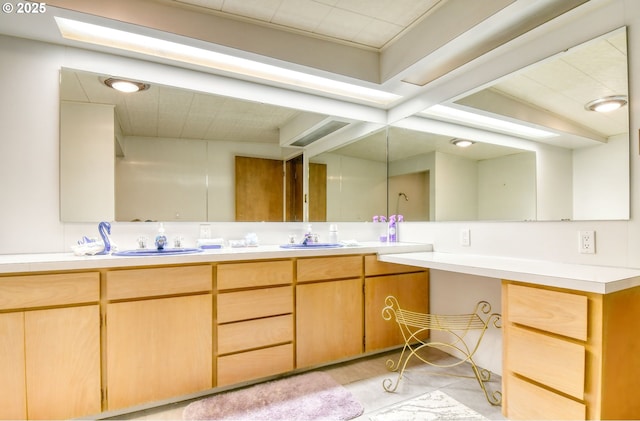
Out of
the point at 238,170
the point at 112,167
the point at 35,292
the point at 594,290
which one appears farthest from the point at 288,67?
the point at 594,290

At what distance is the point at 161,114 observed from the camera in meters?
2.28

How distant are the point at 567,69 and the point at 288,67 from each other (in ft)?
5.62

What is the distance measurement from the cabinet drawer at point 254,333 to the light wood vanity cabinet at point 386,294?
667mm

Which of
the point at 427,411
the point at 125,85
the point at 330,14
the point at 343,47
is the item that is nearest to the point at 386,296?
the point at 427,411

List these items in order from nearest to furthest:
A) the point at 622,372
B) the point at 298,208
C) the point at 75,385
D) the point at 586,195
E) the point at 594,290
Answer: the point at 594,290
the point at 622,372
the point at 75,385
the point at 586,195
the point at 298,208

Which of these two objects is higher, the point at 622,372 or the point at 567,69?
the point at 567,69

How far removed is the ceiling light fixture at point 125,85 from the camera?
211 cm

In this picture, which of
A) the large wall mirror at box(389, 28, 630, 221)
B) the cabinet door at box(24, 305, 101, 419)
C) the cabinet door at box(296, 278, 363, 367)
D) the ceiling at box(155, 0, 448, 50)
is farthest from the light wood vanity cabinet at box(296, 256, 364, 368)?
the ceiling at box(155, 0, 448, 50)

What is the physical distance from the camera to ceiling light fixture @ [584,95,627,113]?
63.7 inches

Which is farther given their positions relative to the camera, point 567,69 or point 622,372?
point 567,69

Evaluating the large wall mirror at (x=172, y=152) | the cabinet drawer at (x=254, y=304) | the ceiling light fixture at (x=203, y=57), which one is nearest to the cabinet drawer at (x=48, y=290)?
the large wall mirror at (x=172, y=152)

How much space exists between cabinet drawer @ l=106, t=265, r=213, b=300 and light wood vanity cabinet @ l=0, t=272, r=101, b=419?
89 millimetres

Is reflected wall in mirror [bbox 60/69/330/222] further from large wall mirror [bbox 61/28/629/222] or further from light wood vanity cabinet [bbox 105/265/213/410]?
light wood vanity cabinet [bbox 105/265/213/410]

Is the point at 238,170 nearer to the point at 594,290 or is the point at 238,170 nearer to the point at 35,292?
the point at 35,292
